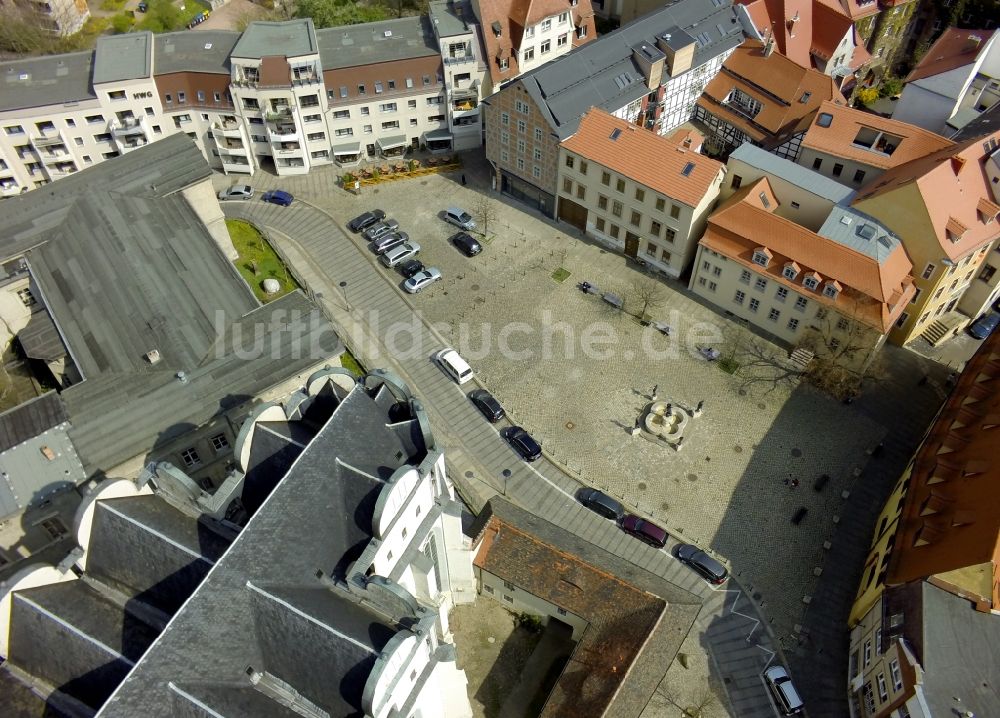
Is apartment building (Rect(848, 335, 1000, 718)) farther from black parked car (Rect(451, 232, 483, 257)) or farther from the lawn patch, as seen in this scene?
the lawn patch

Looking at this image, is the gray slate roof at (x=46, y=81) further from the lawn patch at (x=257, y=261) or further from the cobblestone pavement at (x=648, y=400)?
the cobblestone pavement at (x=648, y=400)

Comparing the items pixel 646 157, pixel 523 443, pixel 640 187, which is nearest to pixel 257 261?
pixel 523 443

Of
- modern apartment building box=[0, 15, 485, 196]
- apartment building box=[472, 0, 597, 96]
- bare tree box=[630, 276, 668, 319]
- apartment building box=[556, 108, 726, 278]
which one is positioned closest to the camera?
apartment building box=[556, 108, 726, 278]

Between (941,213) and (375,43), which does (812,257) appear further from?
(375,43)

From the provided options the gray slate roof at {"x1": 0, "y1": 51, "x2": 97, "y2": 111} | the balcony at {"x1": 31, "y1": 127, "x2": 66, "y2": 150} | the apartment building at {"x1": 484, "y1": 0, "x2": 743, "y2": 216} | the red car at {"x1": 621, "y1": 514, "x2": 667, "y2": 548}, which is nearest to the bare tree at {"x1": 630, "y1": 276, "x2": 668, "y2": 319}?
the apartment building at {"x1": 484, "y1": 0, "x2": 743, "y2": 216}

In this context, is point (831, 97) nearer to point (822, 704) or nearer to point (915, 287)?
point (915, 287)
